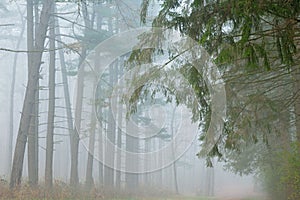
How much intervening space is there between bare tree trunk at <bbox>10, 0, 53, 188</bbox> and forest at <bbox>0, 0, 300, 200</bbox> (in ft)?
0.10

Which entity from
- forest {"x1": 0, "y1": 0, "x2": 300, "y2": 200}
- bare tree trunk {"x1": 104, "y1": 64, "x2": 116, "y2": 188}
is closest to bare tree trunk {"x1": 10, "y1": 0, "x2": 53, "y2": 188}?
forest {"x1": 0, "y1": 0, "x2": 300, "y2": 200}

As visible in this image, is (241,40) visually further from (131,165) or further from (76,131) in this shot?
(131,165)

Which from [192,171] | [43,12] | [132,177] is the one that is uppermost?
[43,12]

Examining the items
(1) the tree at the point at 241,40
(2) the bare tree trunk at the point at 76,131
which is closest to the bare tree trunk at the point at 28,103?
(2) the bare tree trunk at the point at 76,131

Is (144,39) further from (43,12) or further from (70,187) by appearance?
(70,187)

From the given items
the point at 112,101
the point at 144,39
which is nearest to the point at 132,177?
the point at 112,101

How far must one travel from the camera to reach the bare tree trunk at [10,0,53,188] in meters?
9.97

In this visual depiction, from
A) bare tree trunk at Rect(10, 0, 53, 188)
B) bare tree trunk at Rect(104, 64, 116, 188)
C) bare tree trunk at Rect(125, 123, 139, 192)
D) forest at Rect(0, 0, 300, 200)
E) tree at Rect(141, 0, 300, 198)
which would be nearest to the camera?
tree at Rect(141, 0, 300, 198)

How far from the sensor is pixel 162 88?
6.33 m

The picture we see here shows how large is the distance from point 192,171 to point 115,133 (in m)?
17.0

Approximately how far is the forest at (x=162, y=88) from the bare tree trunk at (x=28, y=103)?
3 centimetres

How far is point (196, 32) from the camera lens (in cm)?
488

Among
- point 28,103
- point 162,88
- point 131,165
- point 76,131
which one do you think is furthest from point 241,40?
point 131,165

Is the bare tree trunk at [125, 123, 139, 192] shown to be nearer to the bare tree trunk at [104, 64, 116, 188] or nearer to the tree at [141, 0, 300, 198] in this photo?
the bare tree trunk at [104, 64, 116, 188]
